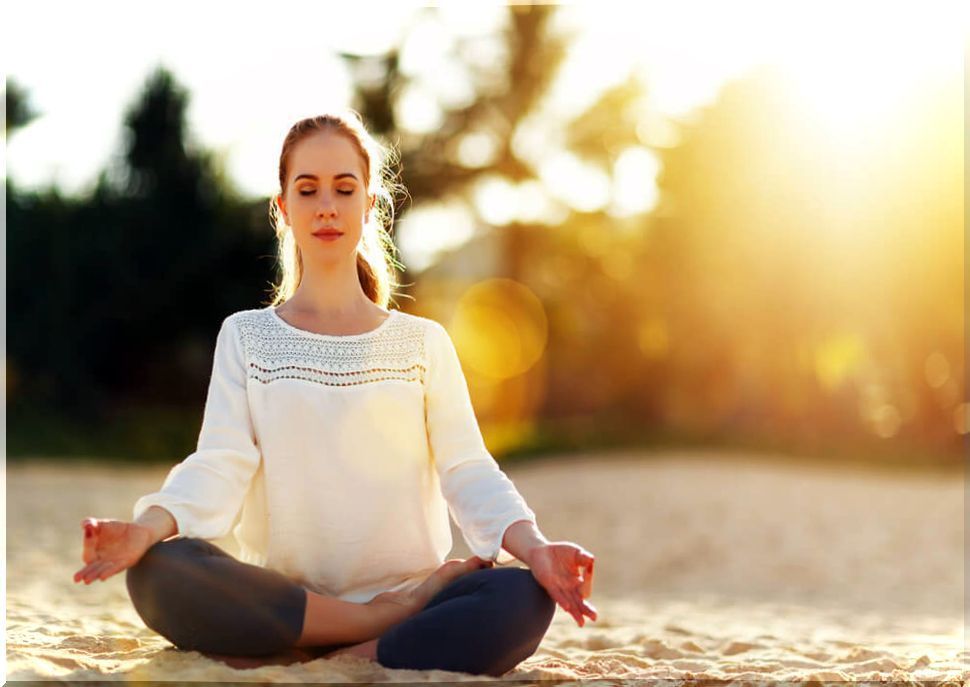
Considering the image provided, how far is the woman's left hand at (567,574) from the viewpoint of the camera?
2768mm

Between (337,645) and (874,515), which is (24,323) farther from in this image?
(337,645)

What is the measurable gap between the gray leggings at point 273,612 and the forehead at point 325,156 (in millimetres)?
1056

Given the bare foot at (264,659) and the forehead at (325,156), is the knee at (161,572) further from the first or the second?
the forehead at (325,156)

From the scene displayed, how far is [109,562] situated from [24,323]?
15.6 metres

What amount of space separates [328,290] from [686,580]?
5.84m

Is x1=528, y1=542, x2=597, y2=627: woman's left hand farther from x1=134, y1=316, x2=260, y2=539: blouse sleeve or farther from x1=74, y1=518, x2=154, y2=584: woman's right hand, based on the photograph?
x1=74, y1=518, x2=154, y2=584: woman's right hand

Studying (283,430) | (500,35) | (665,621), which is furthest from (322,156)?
(500,35)

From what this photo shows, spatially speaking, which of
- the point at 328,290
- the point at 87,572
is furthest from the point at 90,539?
the point at 328,290

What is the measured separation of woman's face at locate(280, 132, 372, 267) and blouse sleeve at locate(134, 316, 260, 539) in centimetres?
35

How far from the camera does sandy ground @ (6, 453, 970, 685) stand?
3.23 metres

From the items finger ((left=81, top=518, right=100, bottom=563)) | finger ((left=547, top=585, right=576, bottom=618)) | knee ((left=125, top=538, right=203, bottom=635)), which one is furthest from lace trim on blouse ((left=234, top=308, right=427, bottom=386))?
finger ((left=547, top=585, right=576, bottom=618))

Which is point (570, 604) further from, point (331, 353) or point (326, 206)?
point (326, 206)

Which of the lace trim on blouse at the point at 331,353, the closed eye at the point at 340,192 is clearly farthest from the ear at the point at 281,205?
the lace trim on blouse at the point at 331,353

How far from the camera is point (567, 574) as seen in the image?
281 cm
